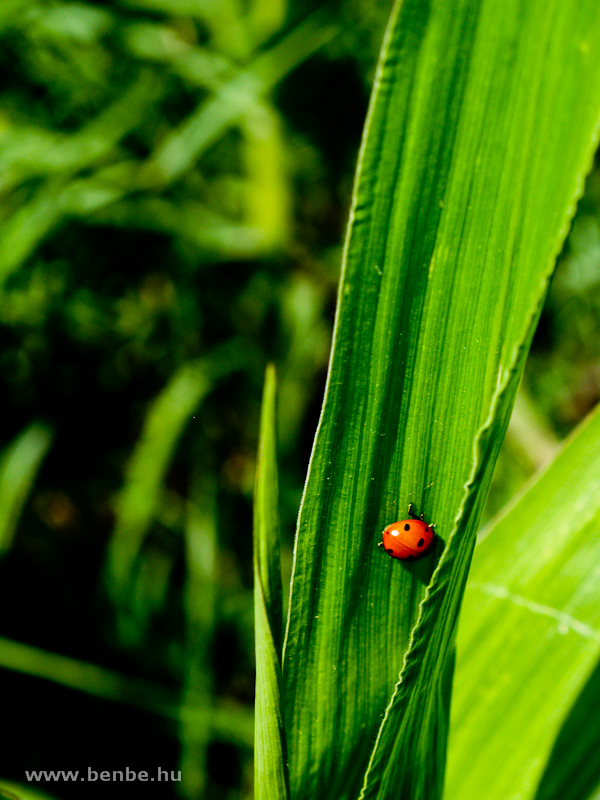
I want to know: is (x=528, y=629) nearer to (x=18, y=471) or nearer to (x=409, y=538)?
(x=409, y=538)

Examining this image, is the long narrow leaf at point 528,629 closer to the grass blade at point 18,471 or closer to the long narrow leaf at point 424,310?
the long narrow leaf at point 424,310

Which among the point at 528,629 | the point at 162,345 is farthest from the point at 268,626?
the point at 162,345

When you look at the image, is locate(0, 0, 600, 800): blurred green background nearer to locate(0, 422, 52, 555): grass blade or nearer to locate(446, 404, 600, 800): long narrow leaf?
locate(0, 422, 52, 555): grass blade

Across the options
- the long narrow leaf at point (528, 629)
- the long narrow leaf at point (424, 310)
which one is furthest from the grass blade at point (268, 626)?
the long narrow leaf at point (528, 629)

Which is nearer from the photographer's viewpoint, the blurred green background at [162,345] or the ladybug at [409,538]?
the ladybug at [409,538]

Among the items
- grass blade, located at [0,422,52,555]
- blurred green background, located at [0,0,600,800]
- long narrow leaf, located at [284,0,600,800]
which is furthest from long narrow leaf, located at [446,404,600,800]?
grass blade, located at [0,422,52,555]

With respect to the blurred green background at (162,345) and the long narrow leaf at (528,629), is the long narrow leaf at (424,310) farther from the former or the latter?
the blurred green background at (162,345)

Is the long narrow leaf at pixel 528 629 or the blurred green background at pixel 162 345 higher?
the blurred green background at pixel 162 345
